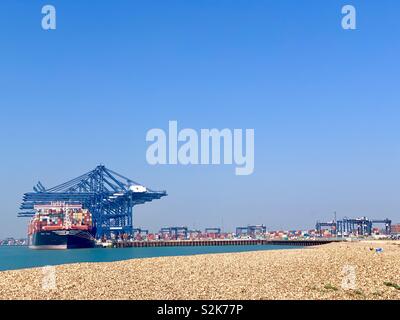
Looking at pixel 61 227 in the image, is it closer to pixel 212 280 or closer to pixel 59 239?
pixel 59 239

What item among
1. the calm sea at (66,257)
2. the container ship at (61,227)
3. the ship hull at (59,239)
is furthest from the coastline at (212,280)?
the container ship at (61,227)

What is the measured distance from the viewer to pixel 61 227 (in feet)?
511

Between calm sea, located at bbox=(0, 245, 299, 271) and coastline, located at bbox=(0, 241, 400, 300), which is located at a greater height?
coastline, located at bbox=(0, 241, 400, 300)

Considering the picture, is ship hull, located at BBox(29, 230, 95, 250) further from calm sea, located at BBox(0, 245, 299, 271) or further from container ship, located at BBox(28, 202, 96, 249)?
calm sea, located at BBox(0, 245, 299, 271)

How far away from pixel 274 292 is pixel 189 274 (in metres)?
7.12

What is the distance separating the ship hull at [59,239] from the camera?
15088cm

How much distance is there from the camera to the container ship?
500 ft

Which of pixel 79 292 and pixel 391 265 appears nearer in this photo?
pixel 79 292

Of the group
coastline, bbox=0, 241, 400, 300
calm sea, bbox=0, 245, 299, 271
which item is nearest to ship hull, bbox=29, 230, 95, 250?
calm sea, bbox=0, 245, 299, 271

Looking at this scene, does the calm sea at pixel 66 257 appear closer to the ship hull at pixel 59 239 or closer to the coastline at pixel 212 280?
the ship hull at pixel 59 239
